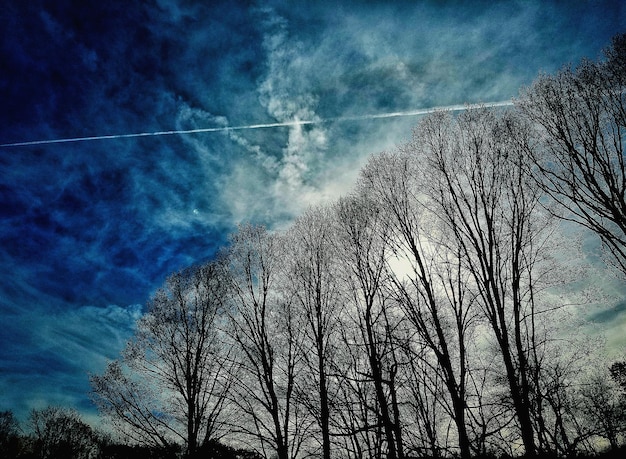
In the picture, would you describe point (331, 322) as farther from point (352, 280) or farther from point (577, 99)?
point (577, 99)

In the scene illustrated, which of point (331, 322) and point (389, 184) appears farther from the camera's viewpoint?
point (331, 322)

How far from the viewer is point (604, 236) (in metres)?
6.80

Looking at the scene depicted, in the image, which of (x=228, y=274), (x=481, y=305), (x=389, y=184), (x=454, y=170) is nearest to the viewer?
(x=481, y=305)

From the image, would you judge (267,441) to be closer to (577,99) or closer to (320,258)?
(320,258)

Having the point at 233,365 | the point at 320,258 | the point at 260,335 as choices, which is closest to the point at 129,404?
the point at 233,365

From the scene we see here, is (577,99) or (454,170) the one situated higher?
(577,99)

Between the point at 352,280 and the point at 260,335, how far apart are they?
393cm

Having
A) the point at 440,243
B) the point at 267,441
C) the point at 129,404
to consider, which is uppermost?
the point at 440,243

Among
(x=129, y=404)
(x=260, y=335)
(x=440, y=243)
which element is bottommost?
(x=129, y=404)

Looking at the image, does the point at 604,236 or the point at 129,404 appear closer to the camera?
the point at 604,236

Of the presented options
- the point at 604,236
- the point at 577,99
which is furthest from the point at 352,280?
the point at 577,99

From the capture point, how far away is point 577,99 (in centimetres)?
765

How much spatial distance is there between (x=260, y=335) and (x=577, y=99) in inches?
453

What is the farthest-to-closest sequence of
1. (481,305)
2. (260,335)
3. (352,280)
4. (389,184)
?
(260,335), (352,280), (389,184), (481,305)
